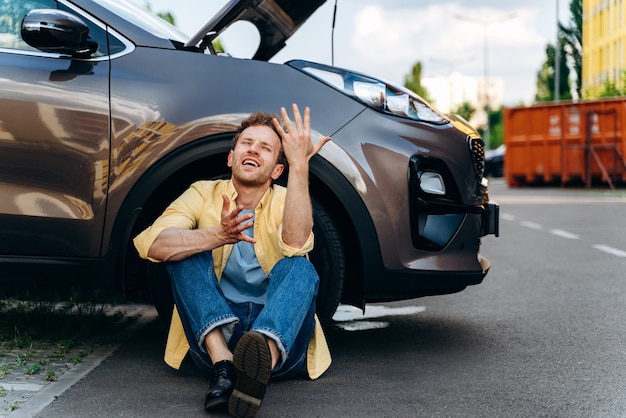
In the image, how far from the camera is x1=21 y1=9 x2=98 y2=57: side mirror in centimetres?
408

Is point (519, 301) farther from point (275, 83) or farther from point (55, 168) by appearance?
point (55, 168)

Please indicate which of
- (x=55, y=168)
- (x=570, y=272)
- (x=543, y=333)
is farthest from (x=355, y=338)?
(x=570, y=272)

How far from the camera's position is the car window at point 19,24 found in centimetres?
431

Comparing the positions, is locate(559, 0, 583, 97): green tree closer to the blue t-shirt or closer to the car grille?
the car grille

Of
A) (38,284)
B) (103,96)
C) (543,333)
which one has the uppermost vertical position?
(103,96)

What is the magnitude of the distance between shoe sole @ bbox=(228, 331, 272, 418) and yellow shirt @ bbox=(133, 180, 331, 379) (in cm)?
61

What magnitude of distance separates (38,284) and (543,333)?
2.57 m

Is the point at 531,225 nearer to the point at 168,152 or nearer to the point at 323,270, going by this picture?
the point at 323,270

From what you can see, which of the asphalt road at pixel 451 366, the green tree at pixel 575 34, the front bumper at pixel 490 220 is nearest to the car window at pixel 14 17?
the asphalt road at pixel 451 366

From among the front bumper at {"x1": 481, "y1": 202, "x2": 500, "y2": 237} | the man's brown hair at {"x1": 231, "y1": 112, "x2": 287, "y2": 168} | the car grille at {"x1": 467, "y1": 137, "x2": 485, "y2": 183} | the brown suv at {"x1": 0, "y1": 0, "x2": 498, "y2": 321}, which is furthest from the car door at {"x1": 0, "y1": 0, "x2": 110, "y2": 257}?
the front bumper at {"x1": 481, "y1": 202, "x2": 500, "y2": 237}

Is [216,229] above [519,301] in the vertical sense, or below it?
above

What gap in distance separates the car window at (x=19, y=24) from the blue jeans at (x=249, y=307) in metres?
1.17

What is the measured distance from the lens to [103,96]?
420 cm

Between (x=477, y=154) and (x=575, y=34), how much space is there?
4.82 m
